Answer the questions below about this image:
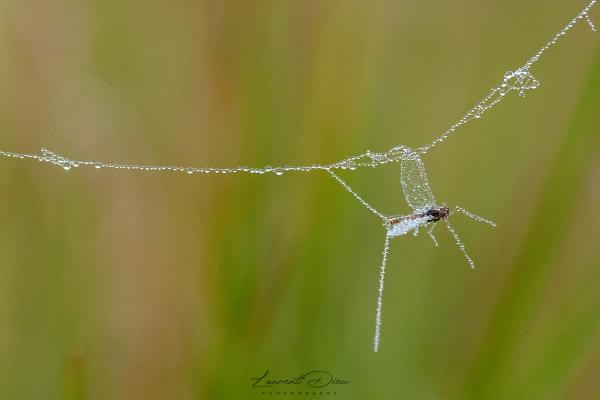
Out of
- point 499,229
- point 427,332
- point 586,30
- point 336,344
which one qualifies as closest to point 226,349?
point 336,344

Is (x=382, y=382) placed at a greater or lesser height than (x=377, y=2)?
lesser

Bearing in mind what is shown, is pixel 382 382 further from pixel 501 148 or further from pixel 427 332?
pixel 501 148

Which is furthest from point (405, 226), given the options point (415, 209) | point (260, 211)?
point (260, 211)
